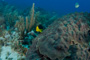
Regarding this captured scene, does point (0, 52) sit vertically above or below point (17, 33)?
below

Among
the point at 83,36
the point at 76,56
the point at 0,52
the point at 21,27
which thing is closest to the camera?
the point at 76,56

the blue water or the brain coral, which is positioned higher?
the blue water

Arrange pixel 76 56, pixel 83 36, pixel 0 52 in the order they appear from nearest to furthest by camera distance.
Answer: pixel 76 56 → pixel 83 36 → pixel 0 52


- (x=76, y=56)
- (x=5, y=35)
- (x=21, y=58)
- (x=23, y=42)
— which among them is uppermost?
(x=5, y=35)

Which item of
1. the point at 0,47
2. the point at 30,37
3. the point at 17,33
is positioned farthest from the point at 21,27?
the point at 0,47

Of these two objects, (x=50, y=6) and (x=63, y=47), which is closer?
(x=63, y=47)

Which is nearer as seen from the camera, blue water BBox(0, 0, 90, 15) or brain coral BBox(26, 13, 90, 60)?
brain coral BBox(26, 13, 90, 60)

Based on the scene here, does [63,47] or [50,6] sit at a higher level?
[50,6]

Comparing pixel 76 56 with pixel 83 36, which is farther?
pixel 83 36

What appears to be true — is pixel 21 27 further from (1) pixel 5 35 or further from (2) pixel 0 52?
(2) pixel 0 52

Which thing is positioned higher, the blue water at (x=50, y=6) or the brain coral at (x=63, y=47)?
the blue water at (x=50, y=6)

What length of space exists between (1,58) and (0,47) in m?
0.63

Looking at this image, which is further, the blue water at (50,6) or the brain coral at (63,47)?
the blue water at (50,6)

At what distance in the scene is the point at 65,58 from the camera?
2553 mm
